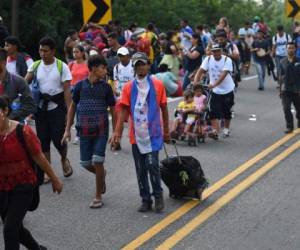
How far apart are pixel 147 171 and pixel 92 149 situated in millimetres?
689

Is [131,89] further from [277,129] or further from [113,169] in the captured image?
[277,129]

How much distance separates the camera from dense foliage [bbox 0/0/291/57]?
74.3ft

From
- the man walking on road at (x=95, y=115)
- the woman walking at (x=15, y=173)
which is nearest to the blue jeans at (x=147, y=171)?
the man walking on road at (x=95, y=115)

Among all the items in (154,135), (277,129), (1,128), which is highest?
(1,128)

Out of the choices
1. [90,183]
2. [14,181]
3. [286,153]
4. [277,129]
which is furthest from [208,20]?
[14,181]

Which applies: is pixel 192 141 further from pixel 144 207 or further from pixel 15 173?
pixel 15 173

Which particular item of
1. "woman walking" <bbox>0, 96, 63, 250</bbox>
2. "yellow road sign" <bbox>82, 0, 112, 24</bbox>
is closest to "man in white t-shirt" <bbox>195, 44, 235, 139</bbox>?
"yellow road sign" <bbox>82, 0, 112, 24</bbox>

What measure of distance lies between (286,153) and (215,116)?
1.77 m

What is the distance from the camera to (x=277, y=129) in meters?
14.8

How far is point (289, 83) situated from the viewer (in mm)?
14352

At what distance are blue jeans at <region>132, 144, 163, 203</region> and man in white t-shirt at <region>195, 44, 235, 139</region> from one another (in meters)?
5.13

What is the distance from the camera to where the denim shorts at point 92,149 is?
845cm

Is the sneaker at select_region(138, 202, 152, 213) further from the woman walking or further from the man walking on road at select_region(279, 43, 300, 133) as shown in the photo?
the man walking on road at select_region(279, 43, 300, 133)

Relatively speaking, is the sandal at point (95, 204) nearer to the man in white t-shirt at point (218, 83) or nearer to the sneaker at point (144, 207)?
the sneaker at point (144, 207)
